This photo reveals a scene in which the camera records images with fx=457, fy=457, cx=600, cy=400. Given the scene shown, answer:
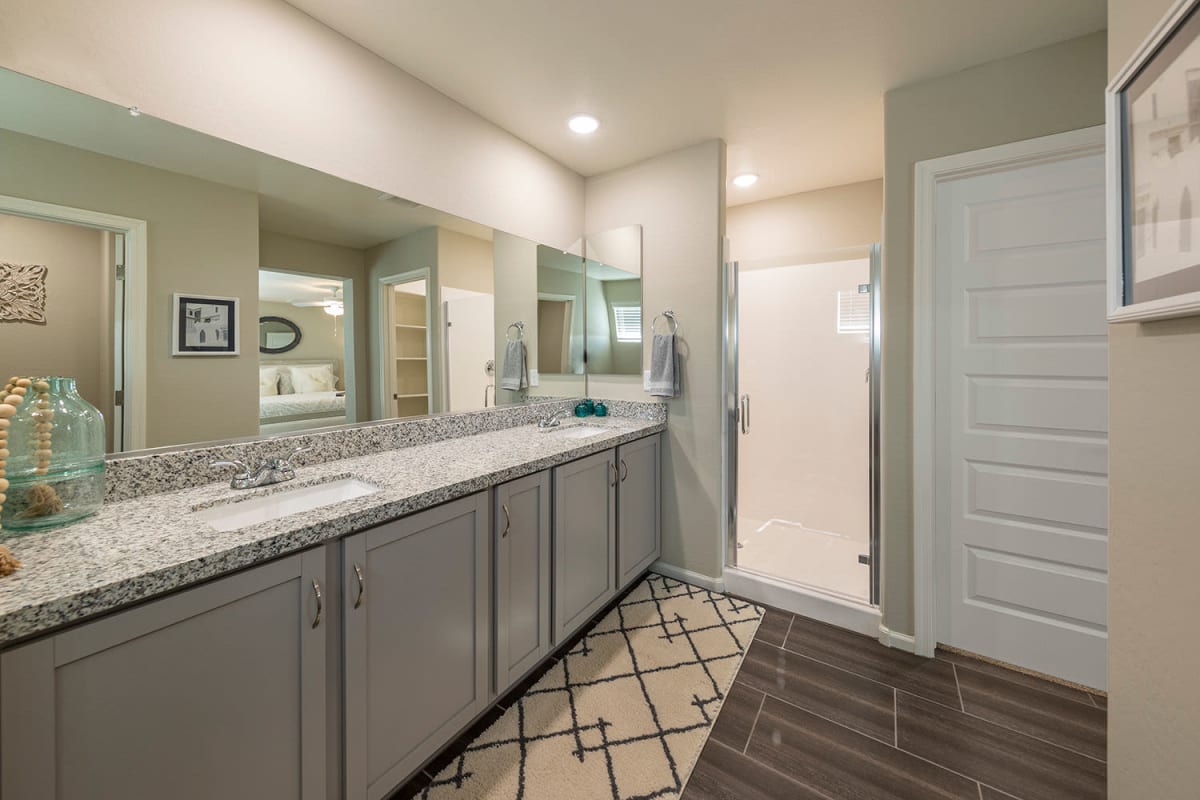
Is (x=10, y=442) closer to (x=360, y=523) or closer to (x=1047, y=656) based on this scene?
(x=360, y=523)

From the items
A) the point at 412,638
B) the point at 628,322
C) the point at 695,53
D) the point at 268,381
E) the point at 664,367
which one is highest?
the point at 695,53

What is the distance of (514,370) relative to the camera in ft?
8.52

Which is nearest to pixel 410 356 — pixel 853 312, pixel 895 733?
pixel 895 733

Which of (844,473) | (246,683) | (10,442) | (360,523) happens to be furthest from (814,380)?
(10,442)

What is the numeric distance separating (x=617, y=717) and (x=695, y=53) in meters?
2.56

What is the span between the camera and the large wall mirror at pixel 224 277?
1.15m

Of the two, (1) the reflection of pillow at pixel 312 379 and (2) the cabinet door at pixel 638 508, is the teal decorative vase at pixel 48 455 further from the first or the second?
(2) the cabinet door at pixel 638 508

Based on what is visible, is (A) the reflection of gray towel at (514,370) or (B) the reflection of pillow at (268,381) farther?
(A) the reflection of gray towel at (514,370)

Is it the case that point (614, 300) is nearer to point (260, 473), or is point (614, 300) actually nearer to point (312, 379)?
point (312, 379)

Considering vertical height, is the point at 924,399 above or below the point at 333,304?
below

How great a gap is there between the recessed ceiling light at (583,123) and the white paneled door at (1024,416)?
1.64m

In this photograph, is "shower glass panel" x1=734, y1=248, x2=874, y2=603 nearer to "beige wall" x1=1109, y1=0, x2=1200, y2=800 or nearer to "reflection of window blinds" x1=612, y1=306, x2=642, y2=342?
"reflection of window blinds" x1=612, y1=306, x2=642, y2=342

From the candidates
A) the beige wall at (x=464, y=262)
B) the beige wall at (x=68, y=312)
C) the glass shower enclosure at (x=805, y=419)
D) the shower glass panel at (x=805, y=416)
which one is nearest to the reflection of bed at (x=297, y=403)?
the beige wall at (x=68, y=312)

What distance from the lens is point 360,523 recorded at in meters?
1.12
